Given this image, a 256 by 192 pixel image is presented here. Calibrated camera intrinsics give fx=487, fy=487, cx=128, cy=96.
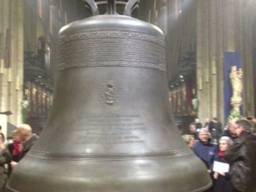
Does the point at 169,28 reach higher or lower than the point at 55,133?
higher

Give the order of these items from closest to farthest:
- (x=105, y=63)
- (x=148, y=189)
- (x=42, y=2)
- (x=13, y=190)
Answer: (x=148, y=189) → (x=13, y=190) → (x=105, y=63) → (x=42, y=2)

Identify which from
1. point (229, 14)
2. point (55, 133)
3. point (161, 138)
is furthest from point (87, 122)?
point (229, 14)

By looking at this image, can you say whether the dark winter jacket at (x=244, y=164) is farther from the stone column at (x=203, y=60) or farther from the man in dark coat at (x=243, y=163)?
the stone column at (x=203, y=60)

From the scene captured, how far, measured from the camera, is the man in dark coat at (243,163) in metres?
4.84

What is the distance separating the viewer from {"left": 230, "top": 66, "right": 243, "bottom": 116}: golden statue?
1850cm

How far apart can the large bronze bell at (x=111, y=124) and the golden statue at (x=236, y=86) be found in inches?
633

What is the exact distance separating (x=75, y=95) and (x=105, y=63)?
25 centimetres

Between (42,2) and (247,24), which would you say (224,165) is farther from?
(42,2)

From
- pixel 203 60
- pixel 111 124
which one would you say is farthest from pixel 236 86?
pixel 111 124

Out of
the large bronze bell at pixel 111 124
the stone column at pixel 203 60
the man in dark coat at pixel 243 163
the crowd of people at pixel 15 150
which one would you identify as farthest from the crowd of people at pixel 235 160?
the stone column at pixel 203 60

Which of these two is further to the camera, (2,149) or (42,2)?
(42,2)

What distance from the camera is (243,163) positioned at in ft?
16.0

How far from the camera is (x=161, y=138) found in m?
2.59

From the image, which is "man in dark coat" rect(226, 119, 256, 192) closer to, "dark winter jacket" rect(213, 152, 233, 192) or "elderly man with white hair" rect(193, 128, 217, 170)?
"dark winter jacket" rect(213, 152, 233, 192)
